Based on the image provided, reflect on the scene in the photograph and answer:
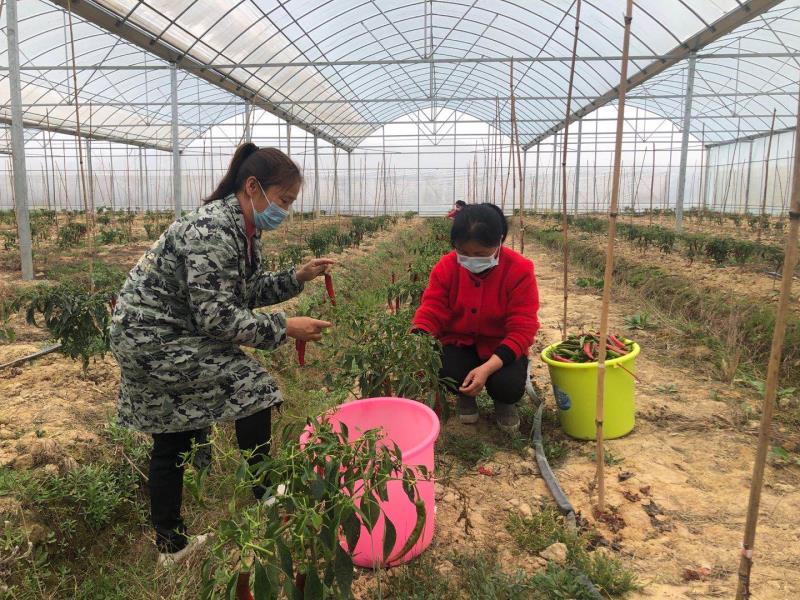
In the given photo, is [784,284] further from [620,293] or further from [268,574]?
[620,293]

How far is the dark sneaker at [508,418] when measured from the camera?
2830mm

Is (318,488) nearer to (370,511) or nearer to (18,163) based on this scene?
(370,511)

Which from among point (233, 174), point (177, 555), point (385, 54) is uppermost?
point (385, 54)

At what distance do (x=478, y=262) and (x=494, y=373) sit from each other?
0.57 metres

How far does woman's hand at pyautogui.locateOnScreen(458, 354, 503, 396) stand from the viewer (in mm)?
2406

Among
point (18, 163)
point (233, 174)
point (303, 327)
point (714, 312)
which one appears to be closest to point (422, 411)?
point (303, 327)

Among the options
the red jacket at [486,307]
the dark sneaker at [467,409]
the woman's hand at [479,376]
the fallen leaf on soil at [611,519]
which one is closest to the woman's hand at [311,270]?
the red jacket at [486,307]

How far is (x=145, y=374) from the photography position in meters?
1.76

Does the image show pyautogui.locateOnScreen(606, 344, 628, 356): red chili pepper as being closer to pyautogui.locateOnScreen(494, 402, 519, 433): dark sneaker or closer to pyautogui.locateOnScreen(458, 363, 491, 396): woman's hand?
pyautogui.locateOnScreen(494, 402, 519, 433): dark sneaker

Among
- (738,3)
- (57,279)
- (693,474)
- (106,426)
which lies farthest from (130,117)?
(693,474)

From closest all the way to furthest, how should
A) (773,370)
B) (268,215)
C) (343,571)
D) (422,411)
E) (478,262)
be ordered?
1. (343,571)
2. (773,370)
3. (268,215)
4. (422,411)
5. (478,262)

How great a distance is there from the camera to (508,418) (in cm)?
284

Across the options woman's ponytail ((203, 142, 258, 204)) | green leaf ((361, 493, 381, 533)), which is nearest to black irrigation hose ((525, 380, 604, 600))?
green leaf ((361, 493, 381, 533))

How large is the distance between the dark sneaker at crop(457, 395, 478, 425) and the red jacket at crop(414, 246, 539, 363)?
0.83 feet
